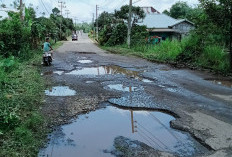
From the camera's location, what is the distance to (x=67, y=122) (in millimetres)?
5215

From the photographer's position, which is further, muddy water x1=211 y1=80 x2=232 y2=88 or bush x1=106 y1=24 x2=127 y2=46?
bush x1=106 y1=24 x2=127 y2=46

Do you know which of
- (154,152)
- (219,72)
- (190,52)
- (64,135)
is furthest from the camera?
(190,52)

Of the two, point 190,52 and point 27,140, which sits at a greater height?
point 190,52

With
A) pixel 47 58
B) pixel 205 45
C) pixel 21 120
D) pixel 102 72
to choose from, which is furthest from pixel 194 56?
pixel 21 120

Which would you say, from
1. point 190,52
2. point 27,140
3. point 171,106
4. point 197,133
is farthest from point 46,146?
point 190,52

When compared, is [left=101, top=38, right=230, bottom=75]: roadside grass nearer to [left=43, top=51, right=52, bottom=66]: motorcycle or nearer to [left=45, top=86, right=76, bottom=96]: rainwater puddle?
[left=43, top=51, right=52, bottom=66]: motorcycle

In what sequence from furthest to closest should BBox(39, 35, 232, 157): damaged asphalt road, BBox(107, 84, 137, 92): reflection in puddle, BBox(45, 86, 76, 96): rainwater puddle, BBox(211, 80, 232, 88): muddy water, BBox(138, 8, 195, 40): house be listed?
1. BBox(138, 8, 195, 40): house
2. BBox(211, 80, 232, 88): muddy water
3. BBox(107, 84, 137, 92): reflection in puddle
4. BBox(45, 86, 76, 96): rainwater puddle
5. BBox(39, 35, 232, 157): damaged asphalt road

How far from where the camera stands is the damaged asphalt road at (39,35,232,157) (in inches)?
171

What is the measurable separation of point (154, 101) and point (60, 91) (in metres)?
3.02

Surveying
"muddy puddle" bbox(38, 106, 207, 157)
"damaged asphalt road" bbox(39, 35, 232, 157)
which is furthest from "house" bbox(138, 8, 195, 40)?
"muddy puddle" bbox(38, 106, 207, 157)

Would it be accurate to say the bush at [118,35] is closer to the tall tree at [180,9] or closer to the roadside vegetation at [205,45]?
the roadside vegetation at [205,45]

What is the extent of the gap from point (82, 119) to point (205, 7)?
9042mm

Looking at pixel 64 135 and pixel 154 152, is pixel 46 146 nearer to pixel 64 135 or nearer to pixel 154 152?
pixel 64 135

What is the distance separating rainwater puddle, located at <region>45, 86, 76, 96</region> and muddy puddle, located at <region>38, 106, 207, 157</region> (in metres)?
1.75
